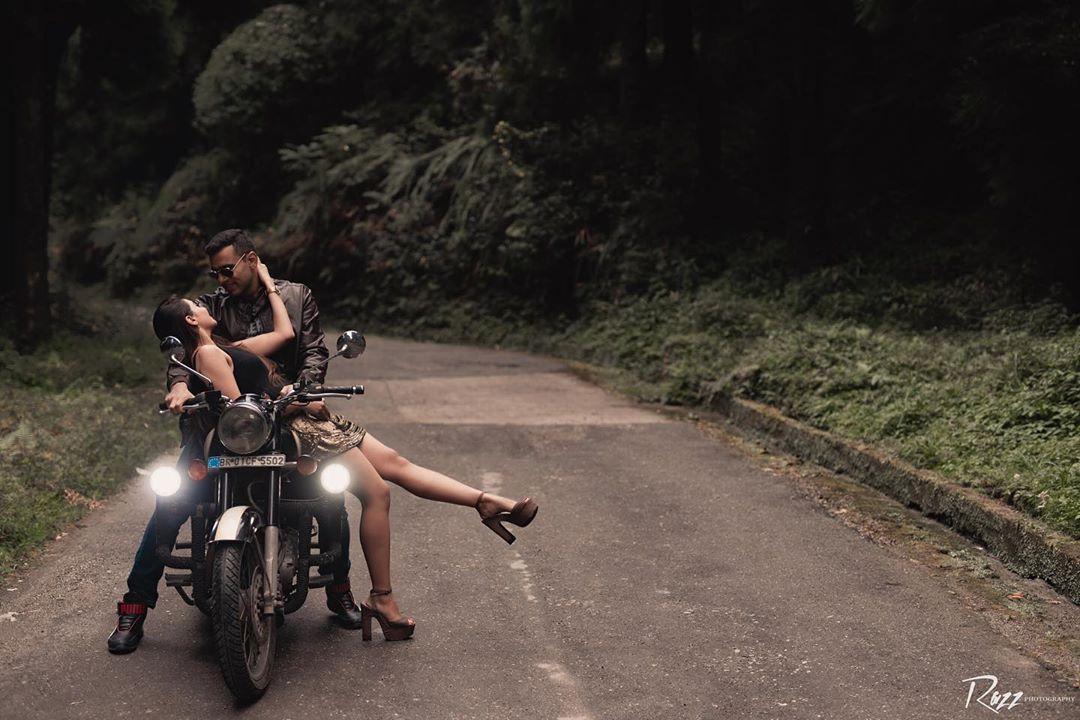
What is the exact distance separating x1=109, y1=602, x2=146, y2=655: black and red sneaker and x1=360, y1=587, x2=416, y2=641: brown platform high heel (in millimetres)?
972

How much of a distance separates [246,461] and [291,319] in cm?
91

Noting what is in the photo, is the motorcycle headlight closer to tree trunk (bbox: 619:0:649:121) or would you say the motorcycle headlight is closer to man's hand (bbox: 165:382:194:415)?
man's hand (bbox: 165:382:194:415)

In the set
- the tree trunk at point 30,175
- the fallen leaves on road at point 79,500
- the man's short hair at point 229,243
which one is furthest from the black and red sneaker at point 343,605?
the tree trunk at point 30,175

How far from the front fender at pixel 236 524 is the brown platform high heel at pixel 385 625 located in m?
0.73

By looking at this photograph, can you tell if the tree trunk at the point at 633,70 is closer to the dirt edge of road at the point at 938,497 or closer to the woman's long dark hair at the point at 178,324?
the dirt edge of road at the point at 938,497

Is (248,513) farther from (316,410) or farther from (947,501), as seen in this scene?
(947,501)

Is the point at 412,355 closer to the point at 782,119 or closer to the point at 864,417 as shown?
the point at 782,119

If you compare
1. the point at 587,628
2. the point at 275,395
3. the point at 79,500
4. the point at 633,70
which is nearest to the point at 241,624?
the point at 275,395

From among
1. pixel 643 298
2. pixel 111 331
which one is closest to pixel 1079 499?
pixel 643 298

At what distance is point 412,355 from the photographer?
17.8 meters

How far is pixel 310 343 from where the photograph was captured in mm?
5414

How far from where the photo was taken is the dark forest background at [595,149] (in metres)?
13.4

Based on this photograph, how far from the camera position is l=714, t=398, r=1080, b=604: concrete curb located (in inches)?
238

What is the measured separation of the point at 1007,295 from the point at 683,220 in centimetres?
623
